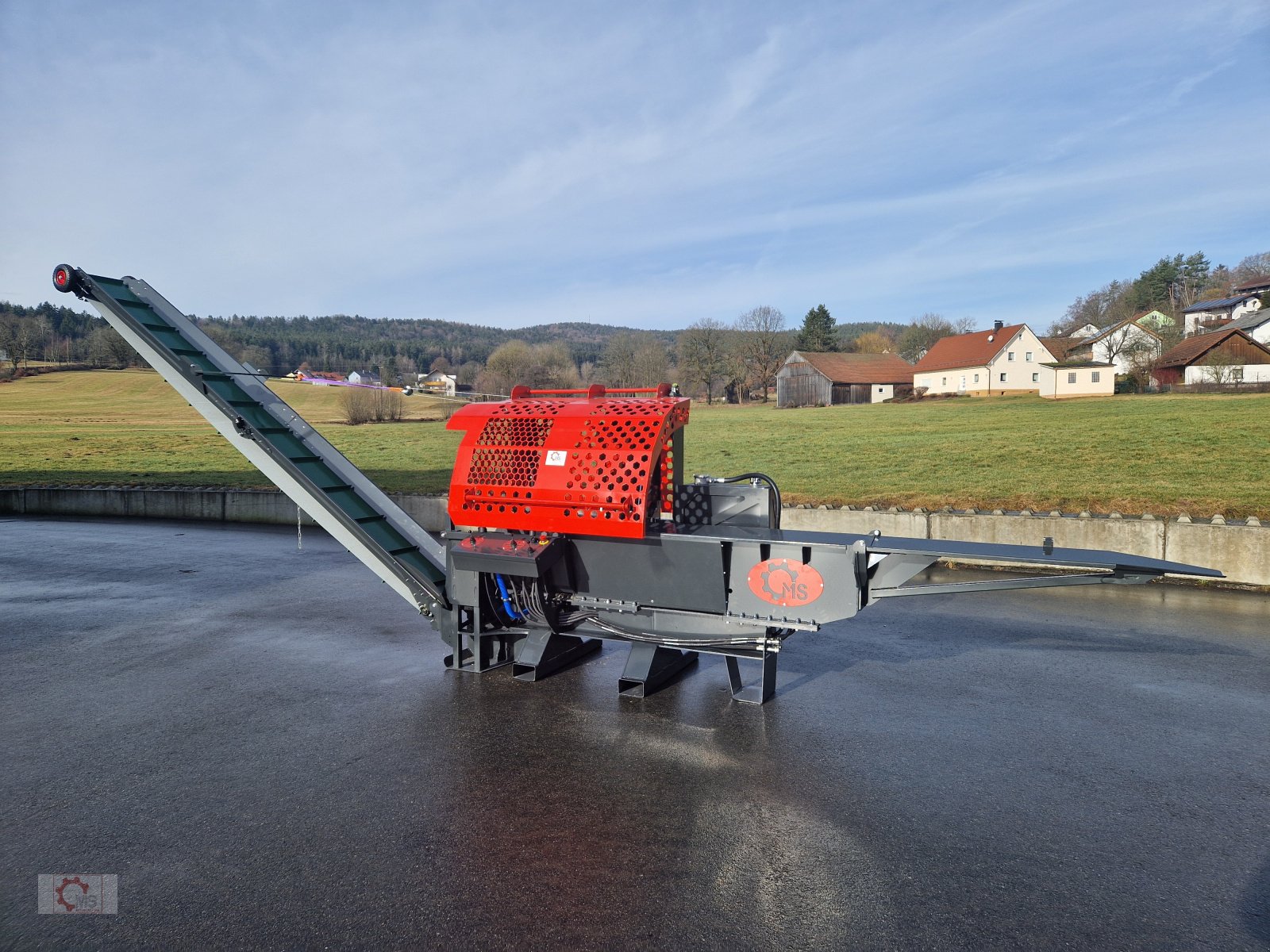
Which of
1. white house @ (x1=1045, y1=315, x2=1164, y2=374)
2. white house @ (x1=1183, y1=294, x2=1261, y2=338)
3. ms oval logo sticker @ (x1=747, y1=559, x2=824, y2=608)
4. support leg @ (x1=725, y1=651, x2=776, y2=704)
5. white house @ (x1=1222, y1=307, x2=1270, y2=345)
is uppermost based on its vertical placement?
white house @ (x1=1183, y1=294, x2=1261, y2=338)

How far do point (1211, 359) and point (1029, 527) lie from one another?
39956 millimetres

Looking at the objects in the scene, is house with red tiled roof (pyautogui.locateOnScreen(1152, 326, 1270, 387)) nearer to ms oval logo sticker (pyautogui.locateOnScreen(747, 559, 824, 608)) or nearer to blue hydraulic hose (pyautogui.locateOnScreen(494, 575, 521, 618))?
ms oval logo sticker (pyautogui.locateOnScreen(747, 559, 824, 608))

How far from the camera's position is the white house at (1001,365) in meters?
55.6

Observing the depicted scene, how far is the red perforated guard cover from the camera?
5.75 metres

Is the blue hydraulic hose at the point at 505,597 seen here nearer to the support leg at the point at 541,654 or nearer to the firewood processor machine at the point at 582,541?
the firewood processor machine at the point at 582,541

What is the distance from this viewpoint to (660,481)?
614cm

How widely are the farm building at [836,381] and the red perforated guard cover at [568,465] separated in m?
51.9

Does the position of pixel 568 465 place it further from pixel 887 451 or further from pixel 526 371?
pixel 526 371

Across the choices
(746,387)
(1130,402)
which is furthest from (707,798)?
(746,387)

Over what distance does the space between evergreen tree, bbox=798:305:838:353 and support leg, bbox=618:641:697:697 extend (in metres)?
78.4

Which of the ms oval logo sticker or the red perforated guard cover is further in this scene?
the red perforated guard cover

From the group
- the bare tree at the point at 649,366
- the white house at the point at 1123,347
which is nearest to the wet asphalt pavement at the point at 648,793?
the bare tree at the point at 649,366

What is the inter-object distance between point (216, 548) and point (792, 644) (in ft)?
33.3

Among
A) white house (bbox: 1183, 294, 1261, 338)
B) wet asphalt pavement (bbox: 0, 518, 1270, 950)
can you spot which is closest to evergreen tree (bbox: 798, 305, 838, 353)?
white house (bbox: 1183, 294, 1261, 338)
